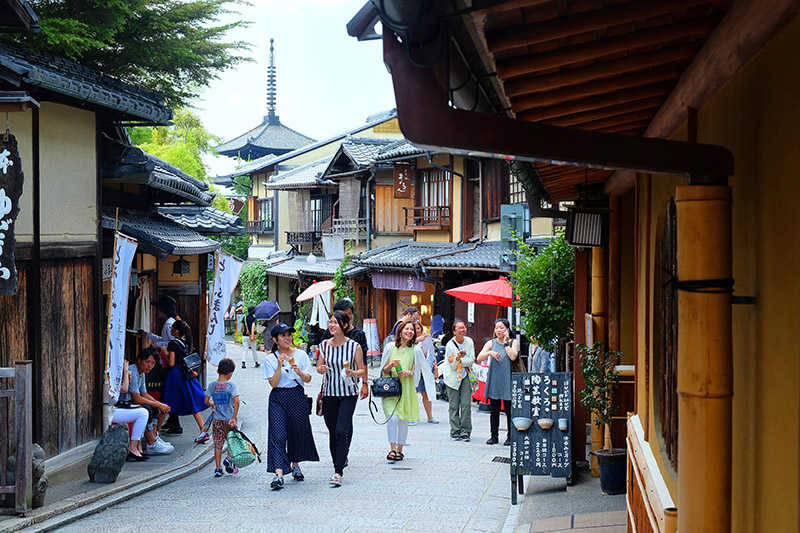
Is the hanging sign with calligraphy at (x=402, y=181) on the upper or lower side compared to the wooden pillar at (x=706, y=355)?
upper

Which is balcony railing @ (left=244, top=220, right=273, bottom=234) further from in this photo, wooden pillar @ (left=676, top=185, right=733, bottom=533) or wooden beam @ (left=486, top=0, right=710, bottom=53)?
wooden beam @ (left=486, top=0, right=710, bottom=53)

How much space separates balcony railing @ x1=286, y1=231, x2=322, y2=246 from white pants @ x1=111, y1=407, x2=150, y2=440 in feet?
88.1

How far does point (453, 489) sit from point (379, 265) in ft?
58.7

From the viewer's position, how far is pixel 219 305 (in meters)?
16.7

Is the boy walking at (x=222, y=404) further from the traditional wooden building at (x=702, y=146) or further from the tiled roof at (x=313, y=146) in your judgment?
the tiled roof at (x=313, y=146)

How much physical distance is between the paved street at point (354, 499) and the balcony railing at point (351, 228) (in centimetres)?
1956

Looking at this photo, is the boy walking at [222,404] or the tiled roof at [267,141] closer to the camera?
the boy walking at [222,404]

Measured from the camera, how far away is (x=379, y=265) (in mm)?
28719

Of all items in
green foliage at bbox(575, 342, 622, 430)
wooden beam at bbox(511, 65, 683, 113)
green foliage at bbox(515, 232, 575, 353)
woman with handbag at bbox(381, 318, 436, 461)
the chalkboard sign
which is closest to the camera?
wooden beam at bbox(511, 65, 683, 113)

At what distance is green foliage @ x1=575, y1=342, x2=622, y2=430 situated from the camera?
1003 centimetres

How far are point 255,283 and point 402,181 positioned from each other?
15127mm

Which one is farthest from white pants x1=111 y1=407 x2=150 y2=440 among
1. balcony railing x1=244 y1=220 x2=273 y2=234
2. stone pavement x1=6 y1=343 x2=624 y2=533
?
balcony railing x1=244 y1=220 x2=273 y2=234

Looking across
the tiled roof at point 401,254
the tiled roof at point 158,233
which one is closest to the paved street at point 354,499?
the tiled roof at point 158,233

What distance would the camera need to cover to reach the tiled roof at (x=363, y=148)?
3262 cm
